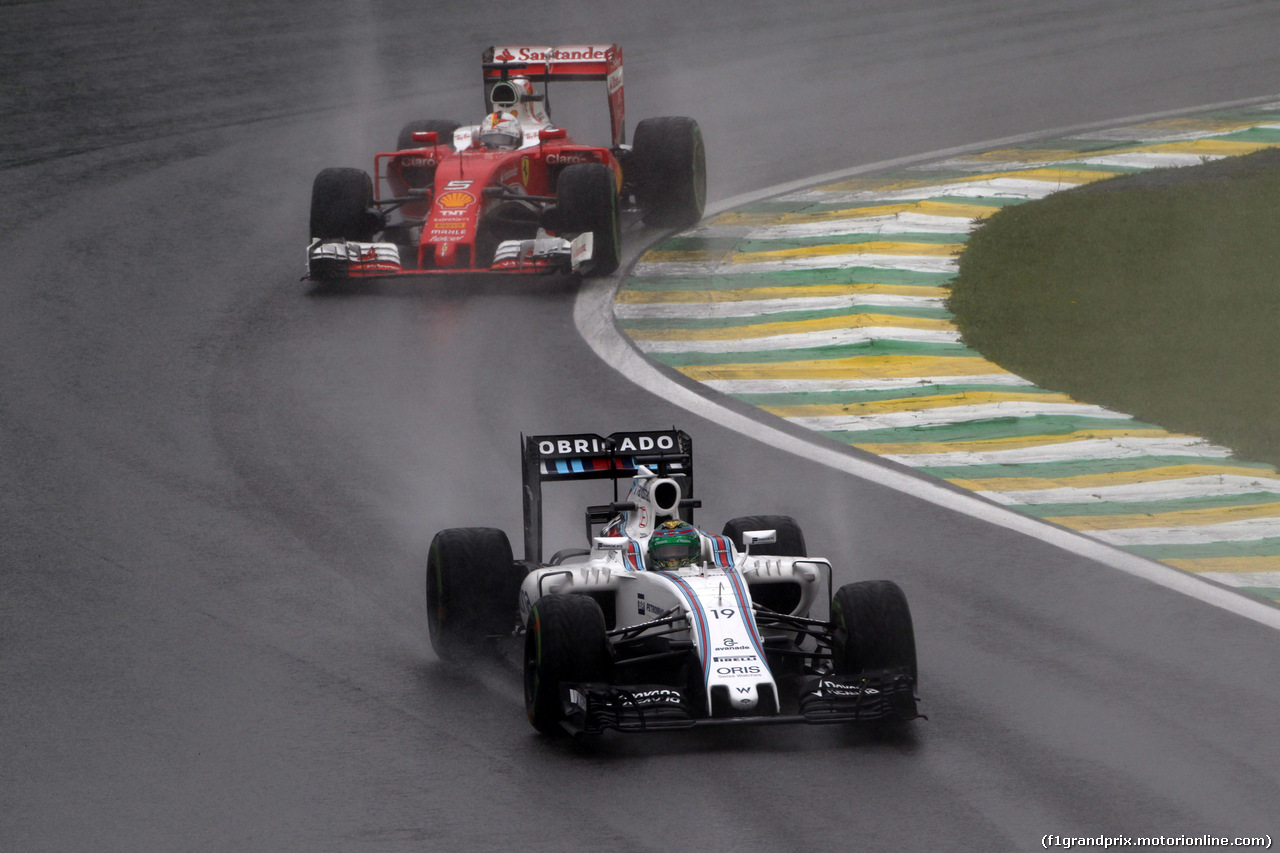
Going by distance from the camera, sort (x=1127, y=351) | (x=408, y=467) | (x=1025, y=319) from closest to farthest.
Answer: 1. (x=408, y=467)
2. (x=1127, y=351)
3. (x=1025, y=319)

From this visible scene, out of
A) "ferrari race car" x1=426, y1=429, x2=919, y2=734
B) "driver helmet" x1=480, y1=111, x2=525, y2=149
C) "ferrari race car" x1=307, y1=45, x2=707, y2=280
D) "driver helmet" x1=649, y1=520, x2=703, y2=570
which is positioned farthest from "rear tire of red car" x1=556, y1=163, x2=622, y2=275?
"driver helmet" x1=649, y1=520, x2=703, y2=570

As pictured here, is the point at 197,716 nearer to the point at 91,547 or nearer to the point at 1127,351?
the point at 91,547

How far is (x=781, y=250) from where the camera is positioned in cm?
1972

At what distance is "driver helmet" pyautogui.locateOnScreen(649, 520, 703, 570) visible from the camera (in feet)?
30.6

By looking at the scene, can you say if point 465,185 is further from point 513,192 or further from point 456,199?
point 513,192

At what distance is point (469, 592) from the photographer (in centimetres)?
978

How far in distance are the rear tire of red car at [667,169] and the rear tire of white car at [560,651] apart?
12.4 meters

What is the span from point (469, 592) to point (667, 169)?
1155 centimetres

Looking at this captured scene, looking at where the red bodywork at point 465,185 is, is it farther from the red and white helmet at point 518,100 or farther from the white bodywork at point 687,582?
the white bodywork at point 687,582

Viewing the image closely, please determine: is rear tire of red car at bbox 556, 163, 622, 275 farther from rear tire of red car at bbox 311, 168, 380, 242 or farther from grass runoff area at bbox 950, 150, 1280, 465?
grass runoff area at bbox 950, 150, 1280, 465

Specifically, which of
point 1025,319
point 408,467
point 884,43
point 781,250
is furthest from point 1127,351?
point 884,43

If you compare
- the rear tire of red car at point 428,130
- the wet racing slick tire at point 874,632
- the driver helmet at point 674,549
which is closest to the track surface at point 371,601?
the wet racing slick tire at point 874,632

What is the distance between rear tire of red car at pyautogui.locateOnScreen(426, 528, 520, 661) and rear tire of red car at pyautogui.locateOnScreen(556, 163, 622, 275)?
352 inches

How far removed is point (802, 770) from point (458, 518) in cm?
457
